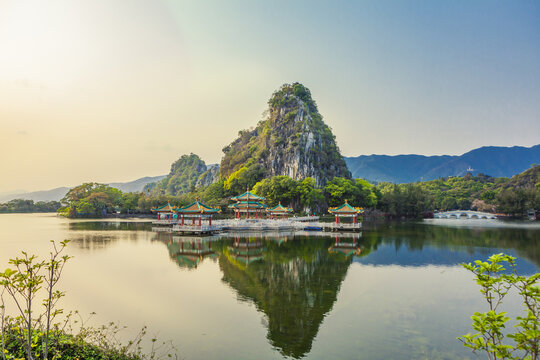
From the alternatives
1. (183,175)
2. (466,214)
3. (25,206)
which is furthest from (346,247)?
(183,175)

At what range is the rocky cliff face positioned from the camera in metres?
77.6

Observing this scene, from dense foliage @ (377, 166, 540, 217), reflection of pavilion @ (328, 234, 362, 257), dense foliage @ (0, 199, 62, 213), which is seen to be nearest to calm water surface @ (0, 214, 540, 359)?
reflection of pavilion @ (328, 234, 362, 257)

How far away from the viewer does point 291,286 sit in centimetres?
1488

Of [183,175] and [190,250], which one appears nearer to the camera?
[190,250]

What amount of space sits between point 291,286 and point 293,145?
65.7m

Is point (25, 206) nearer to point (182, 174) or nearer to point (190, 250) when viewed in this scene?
point (182, 174)

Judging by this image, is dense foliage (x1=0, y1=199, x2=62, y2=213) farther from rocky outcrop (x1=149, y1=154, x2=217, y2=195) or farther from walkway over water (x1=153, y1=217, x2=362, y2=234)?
walkway over water (x1=153, y1=217, x2=362, y2=234)

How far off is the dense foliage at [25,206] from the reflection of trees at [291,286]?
356 ft

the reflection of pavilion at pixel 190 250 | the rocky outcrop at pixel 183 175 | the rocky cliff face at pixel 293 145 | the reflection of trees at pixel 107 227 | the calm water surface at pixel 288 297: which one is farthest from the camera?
the rocky outcrop at pixel 183 175

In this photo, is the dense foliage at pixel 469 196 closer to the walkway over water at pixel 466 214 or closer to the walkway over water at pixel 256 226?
the walkway over water at pixel 466 214

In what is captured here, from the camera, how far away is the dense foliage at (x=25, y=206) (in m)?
103

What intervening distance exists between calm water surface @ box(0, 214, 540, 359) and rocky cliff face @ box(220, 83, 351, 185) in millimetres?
52235

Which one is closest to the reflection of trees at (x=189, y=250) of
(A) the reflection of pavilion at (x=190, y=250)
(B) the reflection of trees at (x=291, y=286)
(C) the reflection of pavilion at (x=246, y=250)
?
(A) the reflection of pavilion at (x=190, y=250)

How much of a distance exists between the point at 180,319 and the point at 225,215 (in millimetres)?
53589
